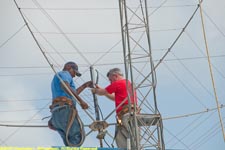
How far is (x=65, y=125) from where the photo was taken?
8.28 m

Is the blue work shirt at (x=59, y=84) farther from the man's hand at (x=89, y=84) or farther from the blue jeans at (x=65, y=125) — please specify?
the man's hand at (x=89, y=84)

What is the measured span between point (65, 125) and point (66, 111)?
0.20 metres

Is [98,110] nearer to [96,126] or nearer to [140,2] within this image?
[96,126]

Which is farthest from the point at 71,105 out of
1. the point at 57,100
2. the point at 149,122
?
the point at 149,122

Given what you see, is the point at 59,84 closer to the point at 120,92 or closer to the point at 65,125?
the point at 65,125

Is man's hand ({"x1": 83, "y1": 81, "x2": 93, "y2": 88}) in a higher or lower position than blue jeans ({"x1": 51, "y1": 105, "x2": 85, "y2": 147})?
higher

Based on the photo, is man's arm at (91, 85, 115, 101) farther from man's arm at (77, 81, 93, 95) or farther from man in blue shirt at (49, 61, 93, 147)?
man in blue shirt at (49, 61, 93, 147)

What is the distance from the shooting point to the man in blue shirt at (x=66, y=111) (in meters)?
8.23

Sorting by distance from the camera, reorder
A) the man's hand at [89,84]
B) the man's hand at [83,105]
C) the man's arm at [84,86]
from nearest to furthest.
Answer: the man's hand at [83,105] → the man's arm at [84,86] → the man's hand at [89,84]

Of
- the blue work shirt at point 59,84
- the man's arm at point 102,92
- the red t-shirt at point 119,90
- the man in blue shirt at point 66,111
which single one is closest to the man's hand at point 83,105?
the man in blue shirt at point 66,111

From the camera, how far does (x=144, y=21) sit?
9844 millimetres

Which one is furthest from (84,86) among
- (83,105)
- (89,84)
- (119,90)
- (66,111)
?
(66,111)

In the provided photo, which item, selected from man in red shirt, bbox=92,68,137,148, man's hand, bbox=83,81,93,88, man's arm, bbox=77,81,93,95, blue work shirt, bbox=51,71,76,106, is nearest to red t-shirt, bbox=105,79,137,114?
man in red shirt, bbox=92,68,137,148

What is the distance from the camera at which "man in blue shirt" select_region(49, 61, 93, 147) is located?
8.23 meters
